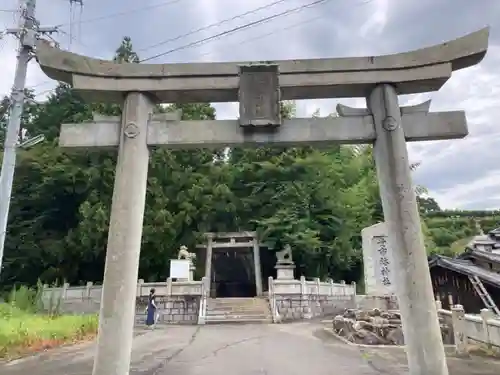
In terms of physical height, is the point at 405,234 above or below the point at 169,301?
above

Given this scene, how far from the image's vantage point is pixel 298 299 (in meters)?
20.4

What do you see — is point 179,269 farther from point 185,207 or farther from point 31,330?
point 31,330

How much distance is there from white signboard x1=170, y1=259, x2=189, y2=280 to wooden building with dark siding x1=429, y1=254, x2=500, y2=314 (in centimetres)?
1127

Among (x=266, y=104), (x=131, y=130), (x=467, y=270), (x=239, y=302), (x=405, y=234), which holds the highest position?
(x=266, y=104)

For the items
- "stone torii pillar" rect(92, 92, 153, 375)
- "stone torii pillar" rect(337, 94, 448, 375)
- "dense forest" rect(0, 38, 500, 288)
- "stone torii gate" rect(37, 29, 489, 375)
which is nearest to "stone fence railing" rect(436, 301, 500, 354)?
"stone torii pillar" rect(337, 94, 448, 375)

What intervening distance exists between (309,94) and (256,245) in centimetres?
1912

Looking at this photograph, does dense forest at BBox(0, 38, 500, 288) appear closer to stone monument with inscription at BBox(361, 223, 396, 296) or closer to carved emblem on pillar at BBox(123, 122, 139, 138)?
stone monument with inscription at BBox(361, 223, 396, 296)

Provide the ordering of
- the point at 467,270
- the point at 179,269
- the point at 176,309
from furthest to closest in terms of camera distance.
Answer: the point at 176,309
the point at 179,269
the point at 467,270

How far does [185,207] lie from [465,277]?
1489 centimetres

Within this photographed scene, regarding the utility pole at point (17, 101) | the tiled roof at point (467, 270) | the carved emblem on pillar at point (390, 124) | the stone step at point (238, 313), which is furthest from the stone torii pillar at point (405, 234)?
the stone step at point (238, 313)

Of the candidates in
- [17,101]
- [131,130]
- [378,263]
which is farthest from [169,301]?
[131,130]

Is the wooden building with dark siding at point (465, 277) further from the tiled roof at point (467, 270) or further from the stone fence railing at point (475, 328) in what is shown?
the stone fence railing at point (475, 328)

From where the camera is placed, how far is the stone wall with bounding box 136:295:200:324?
19.9m

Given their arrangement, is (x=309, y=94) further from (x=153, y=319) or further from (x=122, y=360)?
(x=153, y=319)
